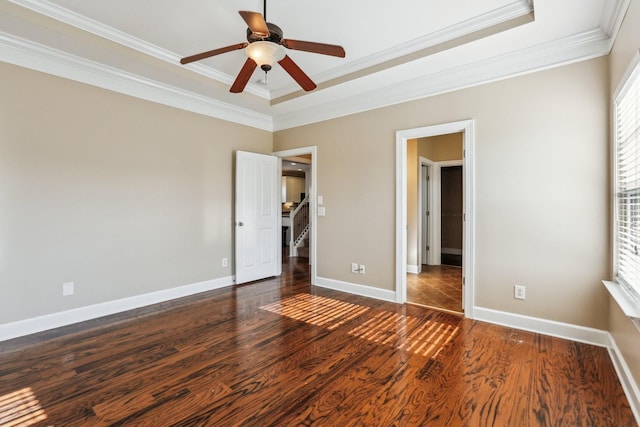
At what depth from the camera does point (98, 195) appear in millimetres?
3383

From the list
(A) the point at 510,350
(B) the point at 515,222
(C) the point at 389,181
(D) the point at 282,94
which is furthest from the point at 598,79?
(D) the point at 282,94

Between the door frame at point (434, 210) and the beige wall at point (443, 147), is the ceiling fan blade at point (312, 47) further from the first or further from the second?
the door frame at point (434, 210)

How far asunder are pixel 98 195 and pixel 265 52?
102 inches

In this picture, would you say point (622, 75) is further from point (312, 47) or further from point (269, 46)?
point (269, 46)

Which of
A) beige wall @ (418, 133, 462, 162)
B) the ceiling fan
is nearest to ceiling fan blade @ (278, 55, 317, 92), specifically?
the ceiling fan

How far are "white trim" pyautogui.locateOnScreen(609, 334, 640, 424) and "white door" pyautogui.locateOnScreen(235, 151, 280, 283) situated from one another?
4.26 m

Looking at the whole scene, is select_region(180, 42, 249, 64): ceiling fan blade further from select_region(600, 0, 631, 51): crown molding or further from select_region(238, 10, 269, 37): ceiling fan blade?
select_region(600, 0, 631, 51): crown molding

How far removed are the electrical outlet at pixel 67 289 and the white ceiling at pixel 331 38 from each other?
2.19 metres

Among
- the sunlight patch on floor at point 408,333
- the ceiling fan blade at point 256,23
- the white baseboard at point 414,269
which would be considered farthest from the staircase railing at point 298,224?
the ceiling fan blade at point 256,23

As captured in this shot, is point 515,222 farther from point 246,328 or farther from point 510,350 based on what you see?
point 246,328

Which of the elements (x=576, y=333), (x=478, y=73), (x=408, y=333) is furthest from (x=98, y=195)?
(x=576, y=333)

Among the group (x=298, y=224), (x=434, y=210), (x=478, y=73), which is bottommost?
(x=298, y=224)

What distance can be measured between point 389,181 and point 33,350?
13.2 feet

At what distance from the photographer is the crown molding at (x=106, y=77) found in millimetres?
2830
